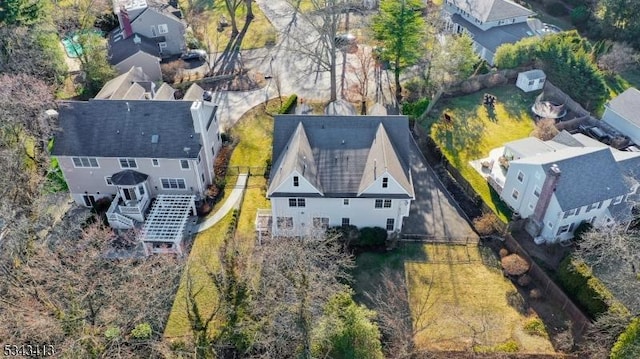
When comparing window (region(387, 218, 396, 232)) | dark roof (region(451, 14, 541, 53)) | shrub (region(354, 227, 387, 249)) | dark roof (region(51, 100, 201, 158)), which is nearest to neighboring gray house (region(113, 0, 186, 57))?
dark roof (region(51, 100, 201, 158))

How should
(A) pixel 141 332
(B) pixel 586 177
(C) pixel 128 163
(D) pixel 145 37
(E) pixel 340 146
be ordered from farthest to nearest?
(D) pixel 145 37, (C) pixel 128 163, (E) pixel 340 146, (B) pixel 586 177, (A) pixel 141 332

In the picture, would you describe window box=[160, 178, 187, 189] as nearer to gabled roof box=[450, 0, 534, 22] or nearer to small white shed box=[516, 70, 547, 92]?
small white shed box=[516, 70, 547, 92]

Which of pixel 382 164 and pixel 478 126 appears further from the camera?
pixel 478 126

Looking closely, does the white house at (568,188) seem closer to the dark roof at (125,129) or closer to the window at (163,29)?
the dark roof at (125,129)

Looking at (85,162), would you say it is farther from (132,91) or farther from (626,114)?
(626,114)

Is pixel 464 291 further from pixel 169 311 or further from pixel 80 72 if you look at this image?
pixel 80 72

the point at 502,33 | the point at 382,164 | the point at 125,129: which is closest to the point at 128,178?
the point at 125,129

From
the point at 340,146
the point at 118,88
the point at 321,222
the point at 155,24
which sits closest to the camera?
the point at 321,222
